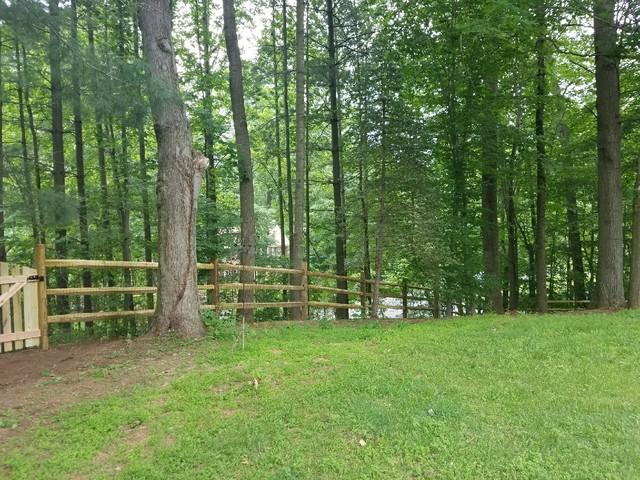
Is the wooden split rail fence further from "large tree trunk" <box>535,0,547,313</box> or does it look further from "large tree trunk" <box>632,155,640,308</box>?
"large tree trunk" <box>632,155,640,308</box>

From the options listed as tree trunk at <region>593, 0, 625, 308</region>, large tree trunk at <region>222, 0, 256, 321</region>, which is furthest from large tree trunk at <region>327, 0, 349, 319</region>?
tree trunk at <region>593, 0, 625, 308</region>

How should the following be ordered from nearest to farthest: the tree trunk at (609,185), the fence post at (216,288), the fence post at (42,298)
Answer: the fence post at (42,298) < the fence post at (216,288) < the tree trunk at (609,185)

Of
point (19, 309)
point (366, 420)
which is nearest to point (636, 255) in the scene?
point (366, 420)

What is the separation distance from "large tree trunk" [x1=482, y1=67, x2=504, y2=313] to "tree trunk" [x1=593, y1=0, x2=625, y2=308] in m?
1.97

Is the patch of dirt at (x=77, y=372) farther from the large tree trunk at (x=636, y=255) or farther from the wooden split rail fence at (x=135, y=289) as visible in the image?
the large tree trunk at (x=636, y=255)

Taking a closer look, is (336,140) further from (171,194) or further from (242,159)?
(171,194)

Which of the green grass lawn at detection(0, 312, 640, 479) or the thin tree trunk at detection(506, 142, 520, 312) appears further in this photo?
the thin tree trunk at detection(506, 142, 520, 312)

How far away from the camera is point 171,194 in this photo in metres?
5.62

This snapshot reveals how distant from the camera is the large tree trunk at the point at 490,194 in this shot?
9344 millimetres

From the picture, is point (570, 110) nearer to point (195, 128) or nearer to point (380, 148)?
point (380, 148)

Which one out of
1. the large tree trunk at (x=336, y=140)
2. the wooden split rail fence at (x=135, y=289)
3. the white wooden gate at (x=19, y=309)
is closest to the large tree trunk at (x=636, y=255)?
the wooden split rail fence at (x=135, y=289)

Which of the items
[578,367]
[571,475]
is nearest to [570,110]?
[578,367]

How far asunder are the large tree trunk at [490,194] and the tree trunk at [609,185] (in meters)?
1.97

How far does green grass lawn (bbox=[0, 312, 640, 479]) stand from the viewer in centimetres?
276
